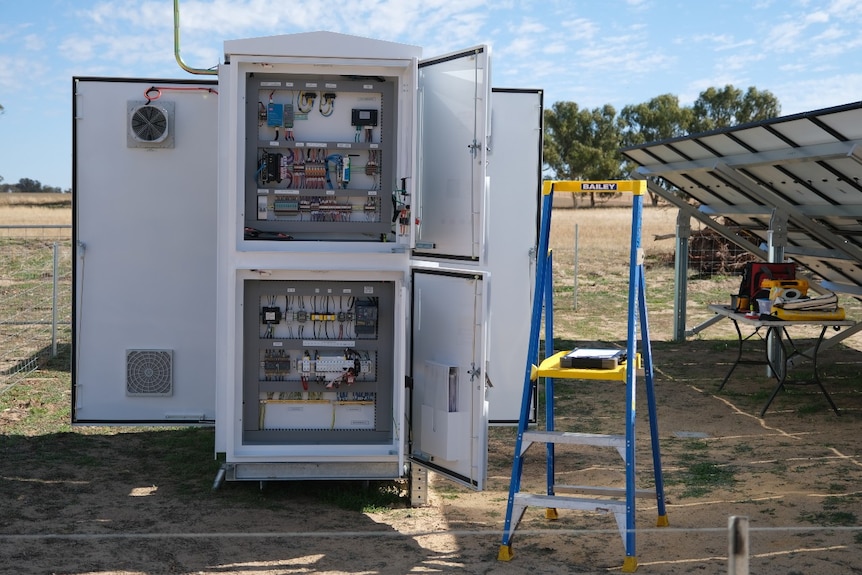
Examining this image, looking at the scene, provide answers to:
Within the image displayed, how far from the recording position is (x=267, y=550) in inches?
226

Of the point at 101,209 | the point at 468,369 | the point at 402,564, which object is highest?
the point at 101,209

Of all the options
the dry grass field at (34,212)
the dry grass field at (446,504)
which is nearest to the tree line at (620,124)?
the dry grass field at (34,212)

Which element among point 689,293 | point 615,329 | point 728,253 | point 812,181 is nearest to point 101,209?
point 812,181

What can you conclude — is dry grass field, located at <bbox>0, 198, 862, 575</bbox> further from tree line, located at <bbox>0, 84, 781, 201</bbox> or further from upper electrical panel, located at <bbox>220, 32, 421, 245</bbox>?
tree line, located at <bbox>0, 84, 781, 201</bbox>

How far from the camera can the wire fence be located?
11734mm

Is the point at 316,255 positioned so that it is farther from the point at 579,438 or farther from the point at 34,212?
the point at 34,212

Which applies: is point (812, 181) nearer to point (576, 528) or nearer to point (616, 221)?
point (576, 528)

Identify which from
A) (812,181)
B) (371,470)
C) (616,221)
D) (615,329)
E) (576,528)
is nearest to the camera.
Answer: (576,528)

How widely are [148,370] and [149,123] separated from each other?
1705mm

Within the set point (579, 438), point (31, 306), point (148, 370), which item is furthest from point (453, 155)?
point (31, 306)

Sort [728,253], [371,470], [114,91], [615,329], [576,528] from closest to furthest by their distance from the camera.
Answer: [576,528], [371,470], [114,91], [615,329], [728,253]

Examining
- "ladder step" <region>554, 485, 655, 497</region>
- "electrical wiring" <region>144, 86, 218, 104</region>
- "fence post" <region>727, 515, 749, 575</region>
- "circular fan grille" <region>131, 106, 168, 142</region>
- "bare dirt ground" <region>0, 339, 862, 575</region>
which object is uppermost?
"electrical wiring" <region>144, 86, 218, 104</region>

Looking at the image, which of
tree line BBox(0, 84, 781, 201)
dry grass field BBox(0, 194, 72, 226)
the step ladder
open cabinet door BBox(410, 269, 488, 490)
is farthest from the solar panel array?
tree line BBox(0, 84, 781, 201)

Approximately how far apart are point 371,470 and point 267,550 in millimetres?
1054
